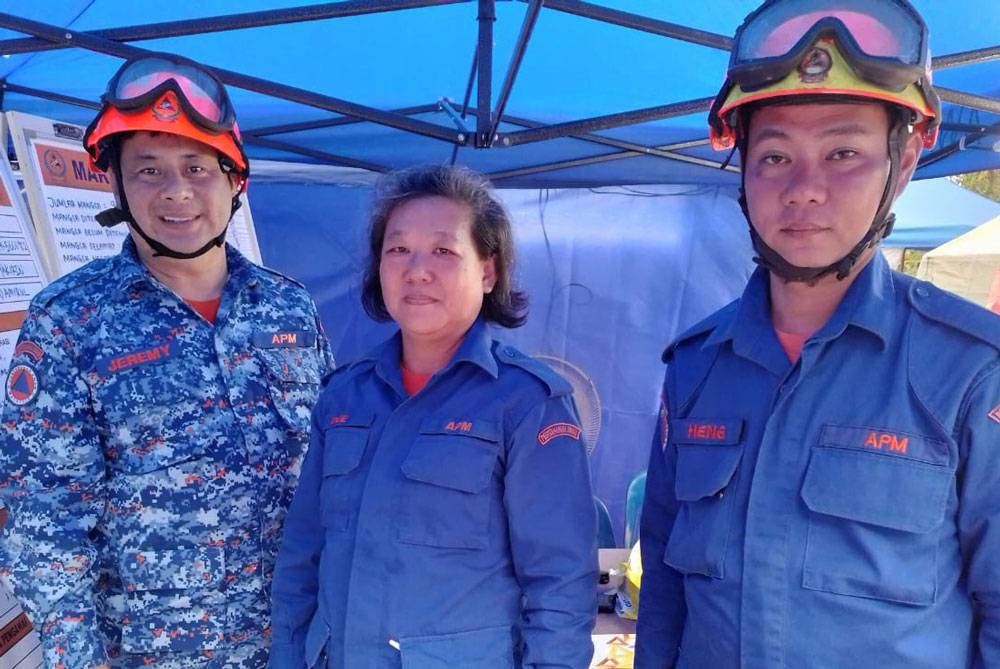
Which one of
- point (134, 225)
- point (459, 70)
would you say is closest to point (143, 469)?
point (134, 225)

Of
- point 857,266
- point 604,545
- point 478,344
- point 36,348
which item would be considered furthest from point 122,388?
point 604,545

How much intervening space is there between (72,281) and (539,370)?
3.86 feet

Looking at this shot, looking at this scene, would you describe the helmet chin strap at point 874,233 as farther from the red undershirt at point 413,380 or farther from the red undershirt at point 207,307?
the red undershirt at point 207,307

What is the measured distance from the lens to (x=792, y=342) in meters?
1.41

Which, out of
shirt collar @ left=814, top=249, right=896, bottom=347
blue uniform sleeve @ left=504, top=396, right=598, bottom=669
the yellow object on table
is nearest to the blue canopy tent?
the yellow object on table

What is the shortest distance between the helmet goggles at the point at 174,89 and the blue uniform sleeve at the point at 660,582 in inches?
54.4

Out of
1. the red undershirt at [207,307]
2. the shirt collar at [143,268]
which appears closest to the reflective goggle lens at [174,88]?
the shirt collar at [143,268]

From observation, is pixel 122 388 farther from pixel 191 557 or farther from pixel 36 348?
pixel 191 557

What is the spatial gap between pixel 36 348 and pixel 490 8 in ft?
7.00

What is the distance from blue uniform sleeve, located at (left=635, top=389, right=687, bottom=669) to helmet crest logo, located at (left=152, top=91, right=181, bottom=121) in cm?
142

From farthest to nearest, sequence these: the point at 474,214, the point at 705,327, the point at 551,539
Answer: the point at 474,214, the point at 705,327, the point at 551,539

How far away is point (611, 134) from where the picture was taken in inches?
179

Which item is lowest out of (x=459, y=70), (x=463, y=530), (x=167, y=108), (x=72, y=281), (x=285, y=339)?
(x=463, y=530)

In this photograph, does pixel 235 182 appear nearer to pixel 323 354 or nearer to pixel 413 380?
pixel 323 354
